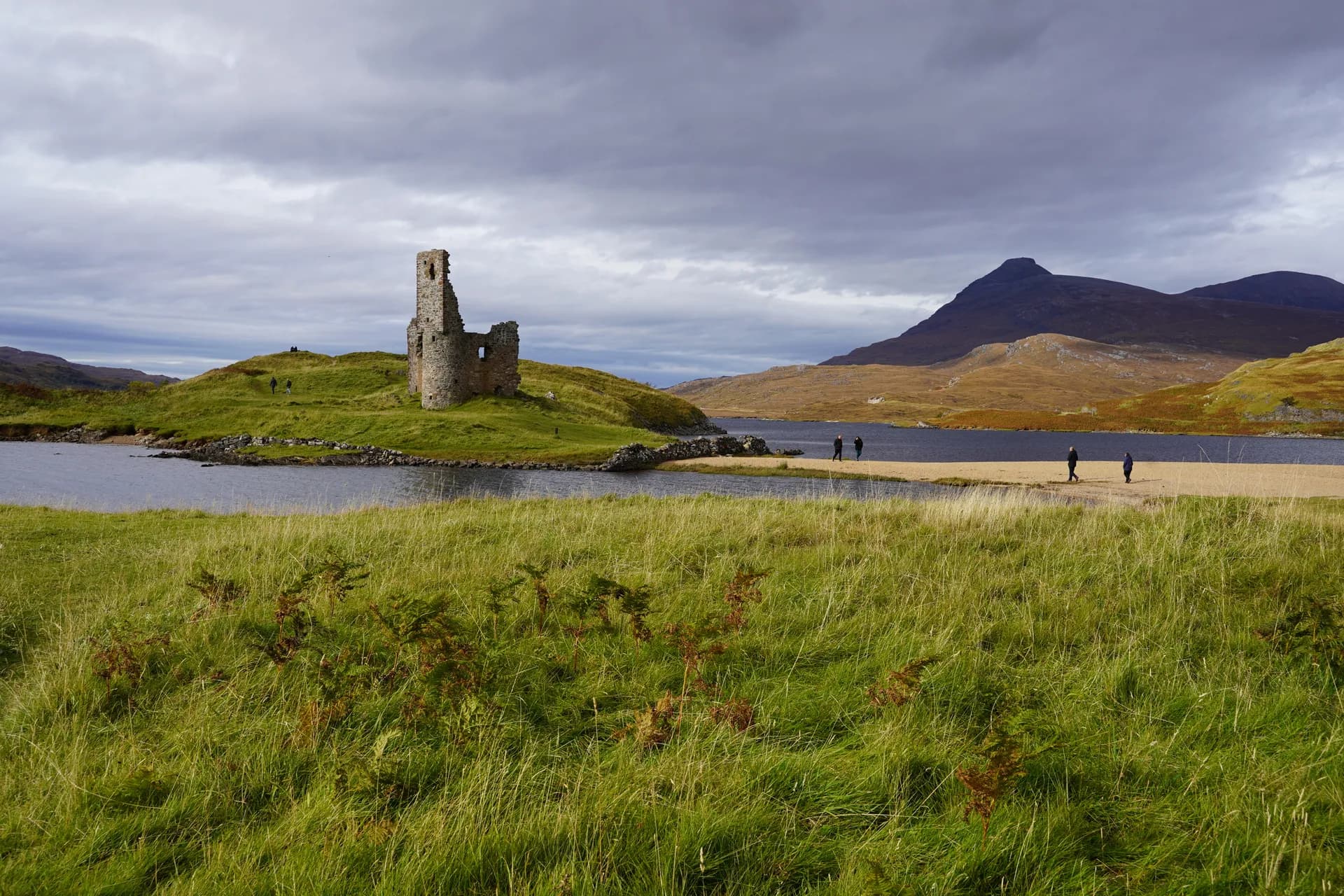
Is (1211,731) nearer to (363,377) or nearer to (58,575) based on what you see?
(58,575)

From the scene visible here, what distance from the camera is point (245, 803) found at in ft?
12.1

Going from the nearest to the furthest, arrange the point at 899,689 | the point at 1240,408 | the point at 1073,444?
the point at 899,689 → the point at 1073,444 → the point at 1240,408

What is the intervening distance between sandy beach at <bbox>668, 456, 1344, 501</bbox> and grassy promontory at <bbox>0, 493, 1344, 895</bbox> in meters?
28.0

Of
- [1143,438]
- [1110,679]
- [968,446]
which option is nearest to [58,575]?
[1110,679]

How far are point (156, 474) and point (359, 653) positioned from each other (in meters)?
A: 39.6

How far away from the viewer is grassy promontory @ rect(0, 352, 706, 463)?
52.1 m

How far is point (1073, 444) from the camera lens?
6219 centimetres

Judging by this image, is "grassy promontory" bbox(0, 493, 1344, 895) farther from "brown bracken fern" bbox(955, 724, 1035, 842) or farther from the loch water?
the loch water

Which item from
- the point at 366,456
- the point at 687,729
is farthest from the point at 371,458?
the point at 687,729

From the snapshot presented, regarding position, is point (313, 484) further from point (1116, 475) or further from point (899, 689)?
point (1116, 475)

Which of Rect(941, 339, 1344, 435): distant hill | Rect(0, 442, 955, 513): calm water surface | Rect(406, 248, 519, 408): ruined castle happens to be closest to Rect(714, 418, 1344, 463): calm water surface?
Rect(941, 339, 1344, 435): distant hill

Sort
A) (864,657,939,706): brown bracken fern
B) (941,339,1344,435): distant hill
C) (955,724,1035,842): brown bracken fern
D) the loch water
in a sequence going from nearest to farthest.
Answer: (955,724,1035,842): brown bracken fern → (864,657,939,706): brown bracken fern → the loch water → (941,339,1344,435): distant hill

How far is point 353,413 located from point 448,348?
31.8ft

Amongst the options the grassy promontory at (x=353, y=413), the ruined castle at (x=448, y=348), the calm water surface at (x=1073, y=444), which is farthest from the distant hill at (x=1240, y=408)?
the ruined castle at (x=448, y=348)
